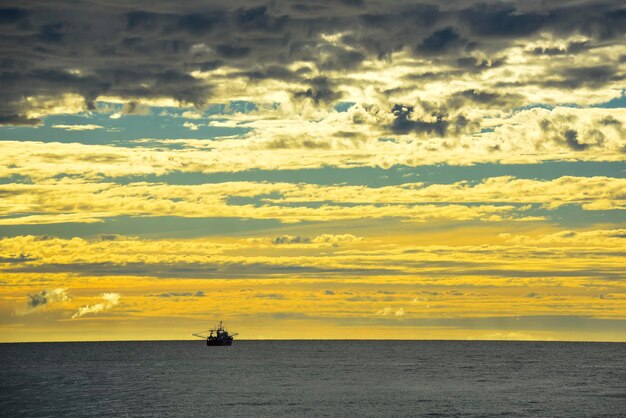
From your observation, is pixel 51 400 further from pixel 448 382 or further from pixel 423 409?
pixel 448 382

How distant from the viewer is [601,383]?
651 ft

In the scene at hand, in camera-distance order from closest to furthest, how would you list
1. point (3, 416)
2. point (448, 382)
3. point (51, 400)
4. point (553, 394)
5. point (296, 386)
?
point (3, 416)
point (51, 400)
point (553, 394)
point (296, 386)
point (448, 382)

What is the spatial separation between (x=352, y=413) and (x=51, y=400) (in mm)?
52132

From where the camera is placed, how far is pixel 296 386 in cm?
17962

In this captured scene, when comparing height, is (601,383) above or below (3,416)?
above

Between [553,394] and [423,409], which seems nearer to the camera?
[423,409]

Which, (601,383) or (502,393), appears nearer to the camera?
(502,393)

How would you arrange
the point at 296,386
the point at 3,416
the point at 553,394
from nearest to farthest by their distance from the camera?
the point at 3,416, the point at 553,394, the point at 296,386

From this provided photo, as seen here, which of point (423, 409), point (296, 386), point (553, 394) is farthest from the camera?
point (296, 386)

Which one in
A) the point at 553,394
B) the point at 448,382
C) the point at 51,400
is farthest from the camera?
the point at 448,382

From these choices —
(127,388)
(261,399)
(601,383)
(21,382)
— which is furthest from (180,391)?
(601,383)

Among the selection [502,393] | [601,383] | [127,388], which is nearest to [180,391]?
[127,388]

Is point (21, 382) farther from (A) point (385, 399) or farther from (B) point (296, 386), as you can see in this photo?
(A) point (385, 399)

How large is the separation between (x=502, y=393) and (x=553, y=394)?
936 centimetres
